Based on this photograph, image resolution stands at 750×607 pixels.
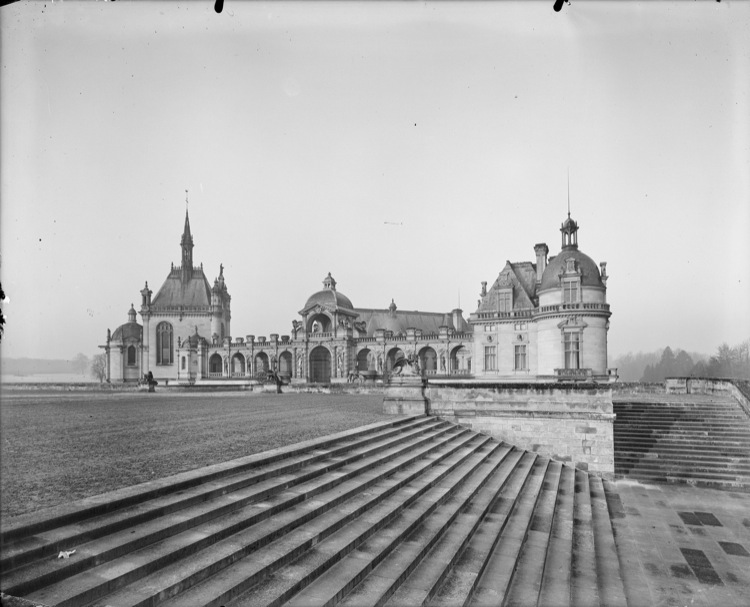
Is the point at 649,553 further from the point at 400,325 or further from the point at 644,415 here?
the point at 400,325

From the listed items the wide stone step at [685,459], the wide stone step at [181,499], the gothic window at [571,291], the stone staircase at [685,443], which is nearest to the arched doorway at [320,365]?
the gothic window at [571,291]

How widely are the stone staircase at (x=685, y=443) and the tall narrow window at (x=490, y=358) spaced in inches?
645

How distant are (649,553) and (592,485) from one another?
5.91m

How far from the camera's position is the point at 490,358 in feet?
130

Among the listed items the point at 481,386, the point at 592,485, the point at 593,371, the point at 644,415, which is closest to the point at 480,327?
the point at 593,371

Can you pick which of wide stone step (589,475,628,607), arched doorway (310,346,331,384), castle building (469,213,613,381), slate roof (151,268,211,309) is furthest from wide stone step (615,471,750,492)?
slate roof (151,268,211,309)

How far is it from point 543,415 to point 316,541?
47.0ft

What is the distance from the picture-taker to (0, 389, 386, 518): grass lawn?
6.08m

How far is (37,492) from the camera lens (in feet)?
18.7

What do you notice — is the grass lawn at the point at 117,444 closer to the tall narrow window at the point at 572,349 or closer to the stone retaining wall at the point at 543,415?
the stone retaining wall at the point at 543,415

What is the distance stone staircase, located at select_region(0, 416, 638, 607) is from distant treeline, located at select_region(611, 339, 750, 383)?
110 feet

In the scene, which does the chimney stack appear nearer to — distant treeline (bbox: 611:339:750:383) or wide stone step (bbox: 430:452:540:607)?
distant treeline (bbox: 611:339:750:383)

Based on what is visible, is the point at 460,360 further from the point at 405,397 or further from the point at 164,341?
the point at 164,341

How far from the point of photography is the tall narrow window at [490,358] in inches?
1542
